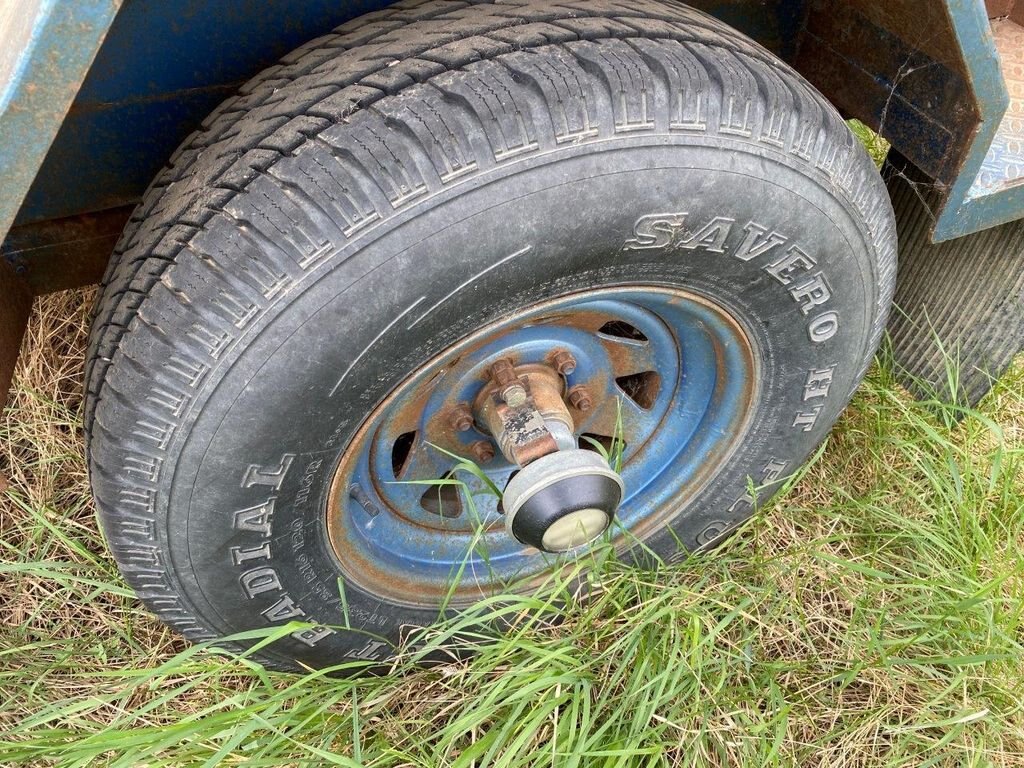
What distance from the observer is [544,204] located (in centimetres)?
114

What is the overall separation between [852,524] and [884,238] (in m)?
0.74

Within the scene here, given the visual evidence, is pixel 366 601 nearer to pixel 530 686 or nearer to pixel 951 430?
pixel 530 686

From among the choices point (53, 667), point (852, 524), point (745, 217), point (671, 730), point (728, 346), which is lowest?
point (53, 667)

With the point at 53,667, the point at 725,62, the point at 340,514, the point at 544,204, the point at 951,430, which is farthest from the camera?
the point at 951,430

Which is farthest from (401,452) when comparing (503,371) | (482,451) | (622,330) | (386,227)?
(386,227)

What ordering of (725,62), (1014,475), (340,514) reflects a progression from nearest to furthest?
(725,62) < (340,514) < (1014,475)

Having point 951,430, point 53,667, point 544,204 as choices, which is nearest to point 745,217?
point 544,204

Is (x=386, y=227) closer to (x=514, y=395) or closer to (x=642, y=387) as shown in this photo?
(x=514, y=395)

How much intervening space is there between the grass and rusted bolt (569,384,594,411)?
0.32 metres

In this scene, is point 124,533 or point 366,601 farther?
point 366,601

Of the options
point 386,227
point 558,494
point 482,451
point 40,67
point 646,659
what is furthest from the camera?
point 482,451

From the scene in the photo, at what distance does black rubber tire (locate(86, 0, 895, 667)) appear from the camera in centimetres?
111

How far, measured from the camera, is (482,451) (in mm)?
1664

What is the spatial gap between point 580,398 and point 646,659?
0.50m
